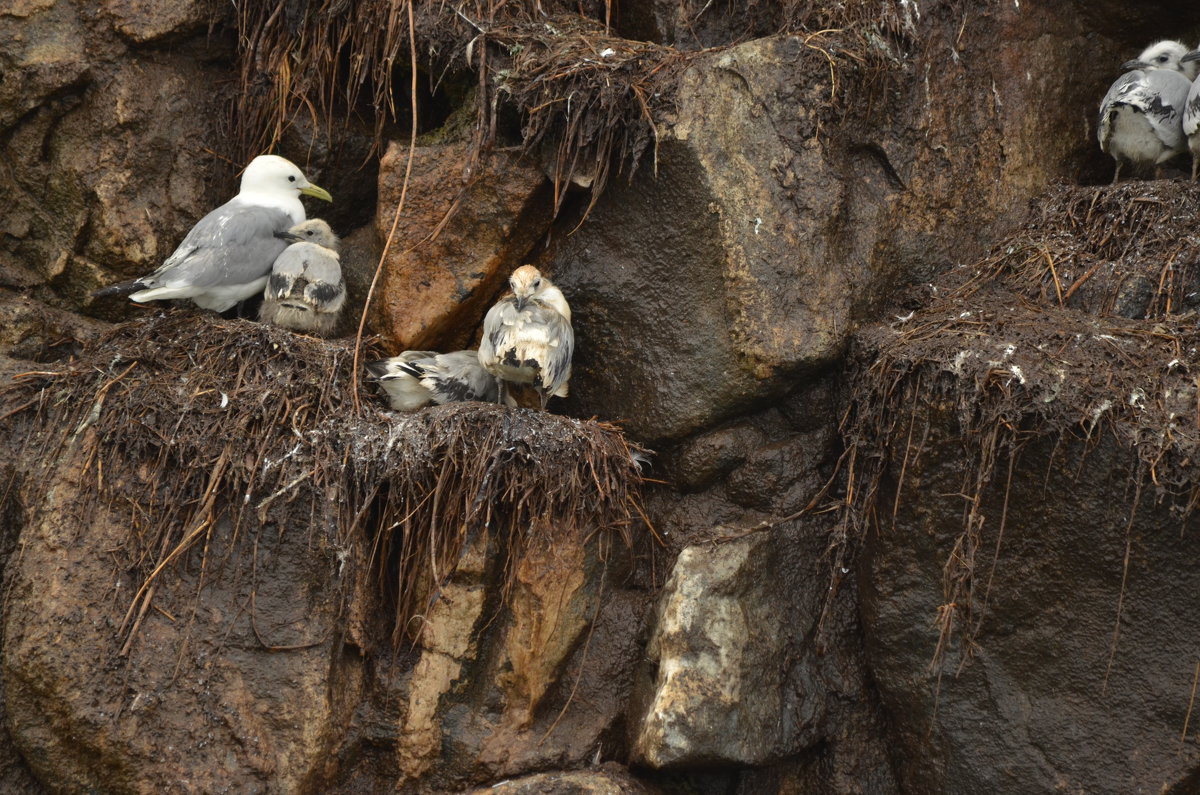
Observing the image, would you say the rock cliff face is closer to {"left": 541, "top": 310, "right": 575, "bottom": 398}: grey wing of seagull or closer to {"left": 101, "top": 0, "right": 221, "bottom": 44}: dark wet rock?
{"left": 101, "top": 0, "right": 221, "bottom": 44}: dark wet rock

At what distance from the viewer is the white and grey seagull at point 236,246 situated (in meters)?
5.05

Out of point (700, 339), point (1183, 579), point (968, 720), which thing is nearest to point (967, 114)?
point (700, 339)

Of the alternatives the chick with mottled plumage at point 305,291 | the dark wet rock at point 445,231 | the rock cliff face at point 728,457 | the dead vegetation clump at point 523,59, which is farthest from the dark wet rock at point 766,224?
the chick with mottled plumage at point 305,291

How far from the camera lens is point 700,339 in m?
4.96

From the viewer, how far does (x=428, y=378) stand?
16.5 ft

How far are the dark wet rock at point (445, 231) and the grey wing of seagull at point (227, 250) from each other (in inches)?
19.9

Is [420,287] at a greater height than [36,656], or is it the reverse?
[420,287]

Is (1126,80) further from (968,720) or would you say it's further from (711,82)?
(968,720)

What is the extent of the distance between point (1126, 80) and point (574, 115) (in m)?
2.53

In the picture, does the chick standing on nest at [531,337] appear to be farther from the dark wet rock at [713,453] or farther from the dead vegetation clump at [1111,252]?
the dead vegetation clump at [1111,252]

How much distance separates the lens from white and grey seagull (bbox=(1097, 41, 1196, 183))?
17.3 ft

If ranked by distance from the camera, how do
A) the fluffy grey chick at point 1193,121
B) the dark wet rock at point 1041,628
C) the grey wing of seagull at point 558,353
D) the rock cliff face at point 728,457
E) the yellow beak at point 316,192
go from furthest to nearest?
the yellow beak at point 316,192, the fluffy grey chick at point 1193,121, the grey wing of seagull at point 558,353, the rock cliff face at point 728,457, the dark wet rock at point 1041,628

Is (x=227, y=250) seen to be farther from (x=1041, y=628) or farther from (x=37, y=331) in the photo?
(x=1041, y=628)

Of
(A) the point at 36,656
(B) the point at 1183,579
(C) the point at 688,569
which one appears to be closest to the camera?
(B) the point at 1183,579
